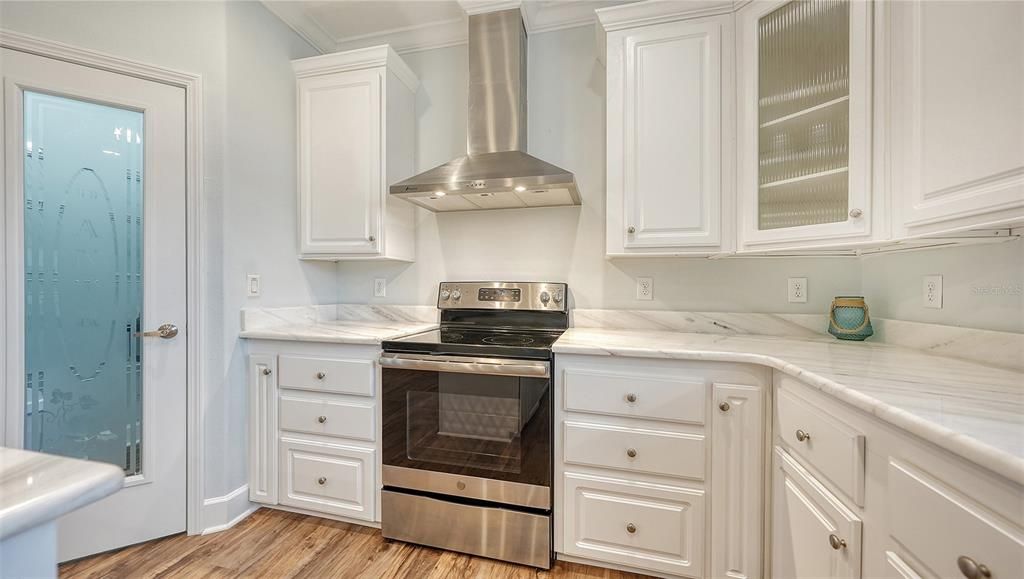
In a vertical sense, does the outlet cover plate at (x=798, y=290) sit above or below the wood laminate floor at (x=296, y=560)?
above

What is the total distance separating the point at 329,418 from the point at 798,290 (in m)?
2.25

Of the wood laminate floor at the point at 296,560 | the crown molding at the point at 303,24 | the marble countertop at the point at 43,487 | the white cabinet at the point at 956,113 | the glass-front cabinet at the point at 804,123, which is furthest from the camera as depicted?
the crown molding at the point at 303,24

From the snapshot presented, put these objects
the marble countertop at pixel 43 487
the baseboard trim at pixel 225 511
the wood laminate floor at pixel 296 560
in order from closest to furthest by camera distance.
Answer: the marble countertop at pixel 43 487, the wood laminate floor at pixel 296 560, the baseboard trim at pixel 225 511

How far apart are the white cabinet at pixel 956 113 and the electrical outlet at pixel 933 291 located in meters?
0.39

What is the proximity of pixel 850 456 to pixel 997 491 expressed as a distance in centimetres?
36

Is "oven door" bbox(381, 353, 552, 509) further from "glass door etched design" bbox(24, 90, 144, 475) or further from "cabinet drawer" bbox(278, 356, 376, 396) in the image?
"glass door etched design" bbox(24, 90, 144, 475)

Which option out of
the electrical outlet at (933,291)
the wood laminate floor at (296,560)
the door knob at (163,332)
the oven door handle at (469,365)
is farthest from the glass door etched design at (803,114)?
the door knob at (163,332)

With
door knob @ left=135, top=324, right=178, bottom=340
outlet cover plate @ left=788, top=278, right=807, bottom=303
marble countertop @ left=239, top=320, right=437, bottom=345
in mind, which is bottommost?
marble countertop @ left=239, top=320, right=437, bottom=345

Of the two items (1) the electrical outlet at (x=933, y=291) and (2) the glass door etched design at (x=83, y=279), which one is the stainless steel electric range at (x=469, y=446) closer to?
(2) the glass door etched design at (x=83, y=279)

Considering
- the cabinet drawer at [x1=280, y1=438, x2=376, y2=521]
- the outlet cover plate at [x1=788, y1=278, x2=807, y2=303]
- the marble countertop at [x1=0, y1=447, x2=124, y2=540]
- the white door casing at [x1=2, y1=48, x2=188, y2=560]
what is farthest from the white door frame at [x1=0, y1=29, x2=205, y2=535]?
the outlet cover plate at [x1=788, y1=278, x2=807, y2=303]

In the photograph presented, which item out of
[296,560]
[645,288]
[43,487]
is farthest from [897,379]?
[296,560]

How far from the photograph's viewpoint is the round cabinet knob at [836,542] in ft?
3.21

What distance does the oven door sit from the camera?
157cm

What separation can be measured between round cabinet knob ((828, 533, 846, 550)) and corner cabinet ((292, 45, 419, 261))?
2051 millimetres
